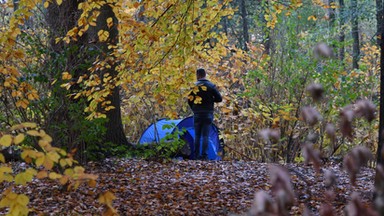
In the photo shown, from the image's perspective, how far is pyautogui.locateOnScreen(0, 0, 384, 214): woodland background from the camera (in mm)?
2979

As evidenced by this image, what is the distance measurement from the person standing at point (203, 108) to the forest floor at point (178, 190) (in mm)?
1241

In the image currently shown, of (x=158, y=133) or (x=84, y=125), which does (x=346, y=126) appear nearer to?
(x=84, y=125)

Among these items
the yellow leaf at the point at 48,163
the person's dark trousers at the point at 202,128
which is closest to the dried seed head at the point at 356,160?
the yellow leaf at the point at 48,163

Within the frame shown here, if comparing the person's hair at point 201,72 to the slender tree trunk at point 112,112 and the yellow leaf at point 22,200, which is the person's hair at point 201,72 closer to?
the slender tree trunk at point 112,112

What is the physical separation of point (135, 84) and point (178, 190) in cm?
170

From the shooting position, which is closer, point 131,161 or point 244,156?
point 131,161

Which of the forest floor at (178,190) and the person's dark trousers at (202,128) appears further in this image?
the person's dark trousers at (202,128)

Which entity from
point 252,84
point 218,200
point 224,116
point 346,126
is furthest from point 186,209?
point 224,116

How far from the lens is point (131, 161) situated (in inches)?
355

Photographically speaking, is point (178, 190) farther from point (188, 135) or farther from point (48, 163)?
point (188, 135)

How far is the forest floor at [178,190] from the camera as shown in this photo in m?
5.79

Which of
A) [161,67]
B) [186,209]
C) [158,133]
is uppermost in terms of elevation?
[161,67]

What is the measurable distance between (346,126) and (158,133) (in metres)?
9.32

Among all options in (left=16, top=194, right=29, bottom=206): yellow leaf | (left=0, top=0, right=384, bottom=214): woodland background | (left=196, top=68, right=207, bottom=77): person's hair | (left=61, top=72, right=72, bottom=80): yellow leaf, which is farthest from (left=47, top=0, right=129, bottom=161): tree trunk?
(left=16, top=194, right=29, bottom=206): yellow leaf
